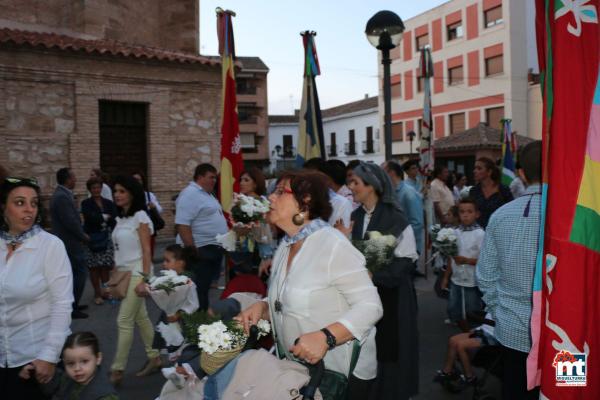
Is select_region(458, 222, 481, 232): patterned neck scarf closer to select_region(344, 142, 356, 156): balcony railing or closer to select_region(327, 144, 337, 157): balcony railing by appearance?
select_region(344, 142, 356, 156): balcony railing

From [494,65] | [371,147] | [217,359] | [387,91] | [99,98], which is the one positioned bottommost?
[217,359]

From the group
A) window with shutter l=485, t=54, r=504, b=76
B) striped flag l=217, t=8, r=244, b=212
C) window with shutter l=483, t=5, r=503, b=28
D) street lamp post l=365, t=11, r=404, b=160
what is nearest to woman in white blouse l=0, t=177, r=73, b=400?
striped flag l=217, t=8, r=244, b=212

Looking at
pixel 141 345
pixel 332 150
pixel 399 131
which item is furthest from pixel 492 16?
pixel 141 345

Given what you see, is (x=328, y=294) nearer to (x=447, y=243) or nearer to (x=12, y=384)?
(x=12, y=384)

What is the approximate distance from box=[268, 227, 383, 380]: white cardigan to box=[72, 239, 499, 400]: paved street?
8.75 ft

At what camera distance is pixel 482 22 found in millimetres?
38344

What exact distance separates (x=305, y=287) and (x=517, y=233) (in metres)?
1.19

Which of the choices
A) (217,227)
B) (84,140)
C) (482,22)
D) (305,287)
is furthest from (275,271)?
(482,22)

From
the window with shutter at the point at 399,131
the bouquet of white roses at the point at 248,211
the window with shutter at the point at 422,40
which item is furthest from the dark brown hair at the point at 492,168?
the window with shutter at the point at 399,131

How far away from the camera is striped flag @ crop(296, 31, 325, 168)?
28.6 feet

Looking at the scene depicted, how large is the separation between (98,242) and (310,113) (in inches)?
156

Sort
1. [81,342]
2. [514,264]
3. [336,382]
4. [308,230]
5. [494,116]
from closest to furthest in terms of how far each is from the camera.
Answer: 1. [336,382]
2. [308,230]
3. [514,264]
4. [81,342]
5. [494,116]

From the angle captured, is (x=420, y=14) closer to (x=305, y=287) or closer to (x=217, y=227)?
(x=217, y=227)

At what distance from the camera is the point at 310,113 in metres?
8.73
